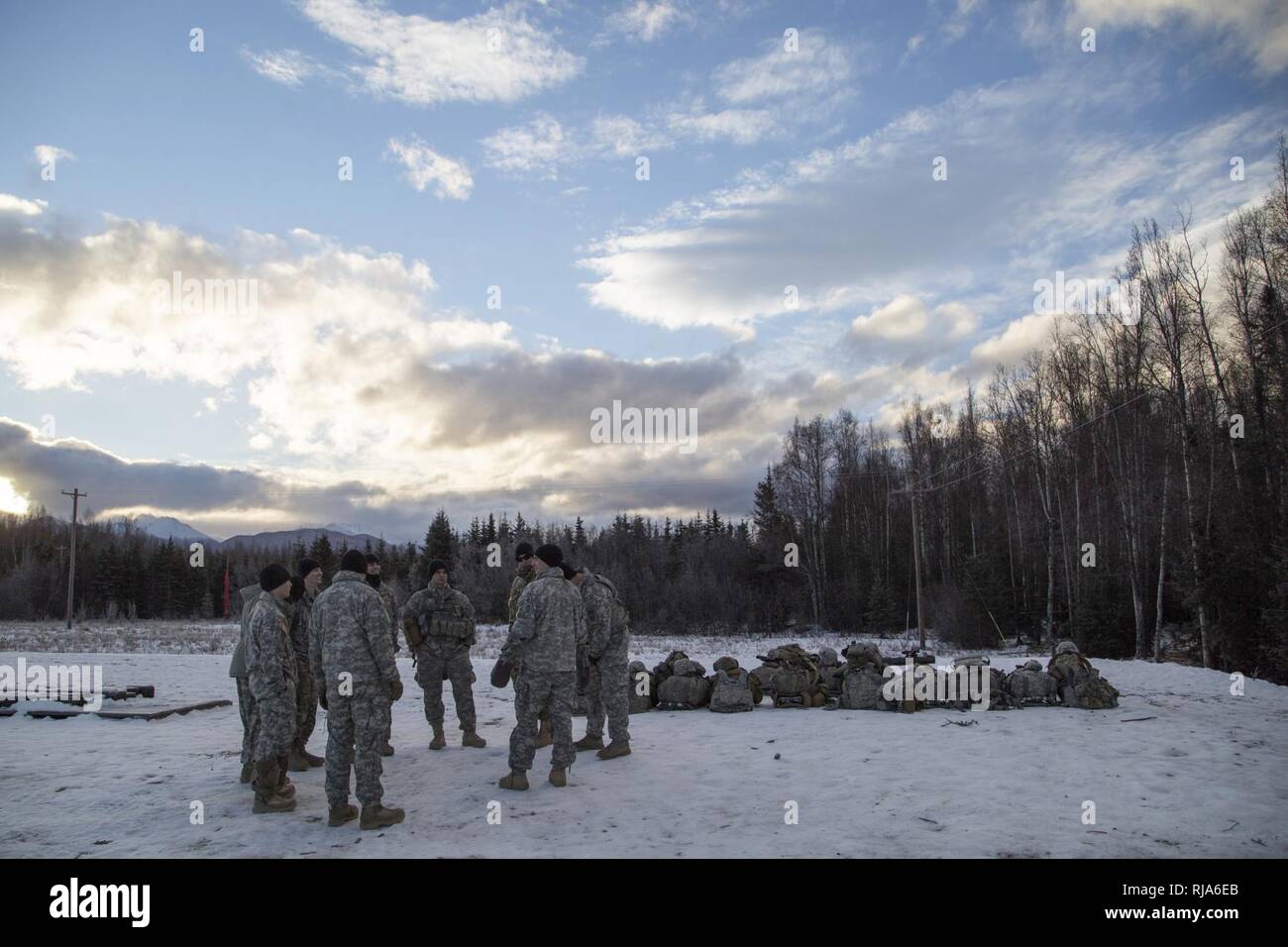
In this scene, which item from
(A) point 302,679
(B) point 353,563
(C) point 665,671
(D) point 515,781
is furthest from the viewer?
(C) point 665,671

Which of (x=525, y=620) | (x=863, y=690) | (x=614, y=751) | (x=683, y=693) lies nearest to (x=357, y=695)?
(x=525, y=620)

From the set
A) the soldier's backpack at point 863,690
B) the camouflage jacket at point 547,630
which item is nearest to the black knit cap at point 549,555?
the camouflage jacket at point 547,630

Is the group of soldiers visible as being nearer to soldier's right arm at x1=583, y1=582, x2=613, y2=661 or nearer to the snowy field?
soldier's right arm at x1=583, y1=582, x2=613, y2=661

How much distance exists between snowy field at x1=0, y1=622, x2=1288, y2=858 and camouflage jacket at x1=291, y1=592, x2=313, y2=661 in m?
1.28

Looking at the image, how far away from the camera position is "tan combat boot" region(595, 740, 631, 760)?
29.0 ft

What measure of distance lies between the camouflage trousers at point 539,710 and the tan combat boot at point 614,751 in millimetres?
1261

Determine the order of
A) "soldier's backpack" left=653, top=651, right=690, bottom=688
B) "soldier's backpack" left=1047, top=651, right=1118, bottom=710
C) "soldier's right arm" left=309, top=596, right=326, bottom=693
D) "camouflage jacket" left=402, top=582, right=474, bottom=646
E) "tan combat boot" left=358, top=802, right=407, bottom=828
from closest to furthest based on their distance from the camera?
"tan combat boot" left=358, top=802, right=407, bottom=828, "soldier's right arm" left=309, top=596, right=326, bottom=693, "camouflage jacket" left=402, top=582, right=474, bottom=646, "soldier's backpack" left=1047, top=651, right=1118, bottom=710, "soldier's backpack" left=653, top=651, right=690, bottom=688

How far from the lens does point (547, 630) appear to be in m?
7.65

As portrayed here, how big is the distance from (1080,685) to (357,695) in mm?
11170

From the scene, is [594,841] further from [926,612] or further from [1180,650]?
[926,612]

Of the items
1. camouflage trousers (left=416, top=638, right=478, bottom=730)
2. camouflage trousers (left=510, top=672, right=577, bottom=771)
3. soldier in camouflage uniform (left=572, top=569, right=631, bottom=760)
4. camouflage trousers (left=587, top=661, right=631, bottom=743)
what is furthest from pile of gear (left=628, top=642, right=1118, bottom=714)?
camouflage trousers (left=510, top=672, right=577, bottom=771)

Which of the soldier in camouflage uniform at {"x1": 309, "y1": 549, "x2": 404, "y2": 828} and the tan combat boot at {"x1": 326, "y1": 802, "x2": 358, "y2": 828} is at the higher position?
the soldier in camouflage uniform at {"x1": 309, "y1": 549, "x2": 404, "y2": 828}

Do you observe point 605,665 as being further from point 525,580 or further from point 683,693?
point 683,693
